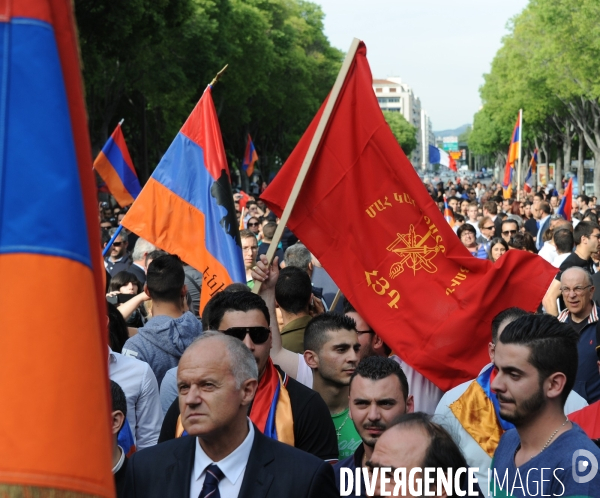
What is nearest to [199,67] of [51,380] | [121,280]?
[121,280]

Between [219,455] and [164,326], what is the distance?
→ 2.36 metres

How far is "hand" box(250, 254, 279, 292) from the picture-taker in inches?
214

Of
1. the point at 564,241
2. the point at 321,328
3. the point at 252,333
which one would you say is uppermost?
the point at 252,333

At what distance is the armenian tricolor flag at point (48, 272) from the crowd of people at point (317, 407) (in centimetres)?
109

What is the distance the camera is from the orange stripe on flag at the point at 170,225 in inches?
302

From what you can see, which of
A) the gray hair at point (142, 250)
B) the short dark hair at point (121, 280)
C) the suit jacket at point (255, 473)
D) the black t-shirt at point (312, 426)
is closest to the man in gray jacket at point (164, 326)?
the black t-shirt at point (312, 426)

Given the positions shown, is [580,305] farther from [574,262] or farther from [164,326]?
[164,326]

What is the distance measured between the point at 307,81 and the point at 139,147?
21.9 meters

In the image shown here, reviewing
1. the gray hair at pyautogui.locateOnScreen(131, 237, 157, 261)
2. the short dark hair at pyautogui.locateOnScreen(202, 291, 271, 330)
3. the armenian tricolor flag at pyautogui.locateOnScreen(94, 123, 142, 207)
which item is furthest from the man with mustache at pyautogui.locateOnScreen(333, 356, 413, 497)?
the armenian tricolor flag at pyautogui.locateOnScreen(94, 123, 142, 207)

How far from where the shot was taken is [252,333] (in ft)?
14.5

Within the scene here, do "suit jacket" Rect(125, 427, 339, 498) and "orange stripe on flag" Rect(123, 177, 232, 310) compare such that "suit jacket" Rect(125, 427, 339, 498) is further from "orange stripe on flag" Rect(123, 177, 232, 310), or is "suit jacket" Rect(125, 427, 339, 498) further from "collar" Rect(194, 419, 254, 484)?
"orange stripe on flag" Rect(123, 177, 232, 310)

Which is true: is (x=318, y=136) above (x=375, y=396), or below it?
above

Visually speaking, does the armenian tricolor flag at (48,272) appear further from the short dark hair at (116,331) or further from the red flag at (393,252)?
the red flag at (393,252)

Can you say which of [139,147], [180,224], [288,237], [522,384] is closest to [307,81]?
[139,147]
